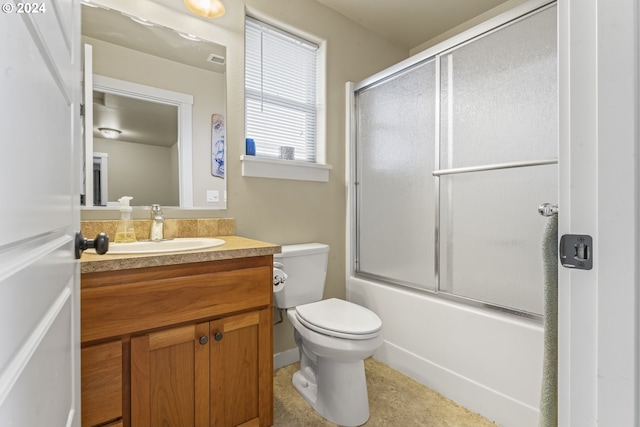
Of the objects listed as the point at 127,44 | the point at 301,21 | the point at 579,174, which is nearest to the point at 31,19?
the point at 579,174

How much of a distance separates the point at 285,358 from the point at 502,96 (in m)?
1.90

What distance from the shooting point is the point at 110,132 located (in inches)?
57.1

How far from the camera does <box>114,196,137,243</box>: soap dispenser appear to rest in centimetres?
138

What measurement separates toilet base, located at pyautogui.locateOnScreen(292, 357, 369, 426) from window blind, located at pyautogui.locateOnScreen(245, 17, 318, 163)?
51.5 inches

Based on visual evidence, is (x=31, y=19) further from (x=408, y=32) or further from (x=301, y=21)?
(x=408, y=32)

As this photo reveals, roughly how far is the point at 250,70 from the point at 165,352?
1608 mm

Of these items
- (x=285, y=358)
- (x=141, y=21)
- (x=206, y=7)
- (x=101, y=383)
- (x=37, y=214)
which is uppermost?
(x=206, y=7)

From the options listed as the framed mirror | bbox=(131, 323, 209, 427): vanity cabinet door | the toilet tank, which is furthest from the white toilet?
the framed mirror

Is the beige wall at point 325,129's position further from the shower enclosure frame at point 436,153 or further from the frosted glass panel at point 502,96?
the frosted glass panel at point 502,96

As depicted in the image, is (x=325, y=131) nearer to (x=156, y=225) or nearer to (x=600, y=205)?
(x=156, y=225)

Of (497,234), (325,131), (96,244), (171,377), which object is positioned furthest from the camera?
(325,131)

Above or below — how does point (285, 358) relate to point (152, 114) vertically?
below

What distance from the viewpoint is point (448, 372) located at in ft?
5.49

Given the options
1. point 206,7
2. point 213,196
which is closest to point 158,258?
point 213,196
